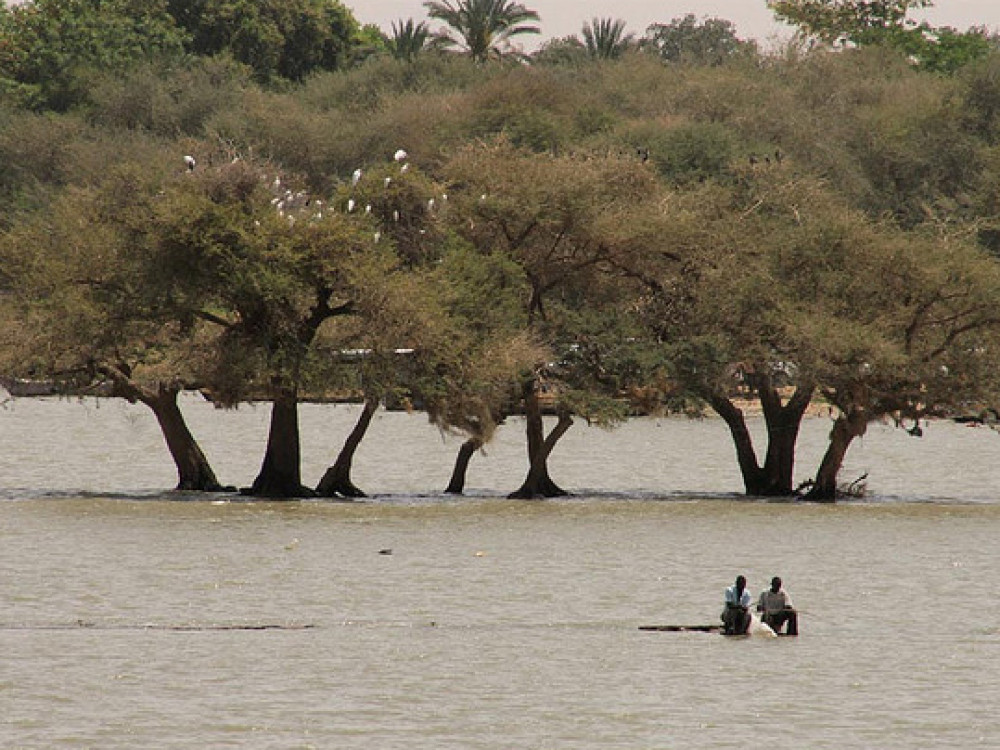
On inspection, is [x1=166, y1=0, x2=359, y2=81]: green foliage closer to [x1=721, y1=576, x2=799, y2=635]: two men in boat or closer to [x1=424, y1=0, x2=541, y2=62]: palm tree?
[x1=424, y1=0, x2=541, y2=62]: palm tree

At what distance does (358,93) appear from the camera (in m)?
120

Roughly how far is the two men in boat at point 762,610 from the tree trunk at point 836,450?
19427mm

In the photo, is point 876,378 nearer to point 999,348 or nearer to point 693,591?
point 999,348

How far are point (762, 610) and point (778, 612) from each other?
0.98 ft

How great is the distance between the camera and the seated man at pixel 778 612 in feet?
99.6

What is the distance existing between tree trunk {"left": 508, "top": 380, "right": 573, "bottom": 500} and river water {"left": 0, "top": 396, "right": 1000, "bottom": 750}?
3.00ft

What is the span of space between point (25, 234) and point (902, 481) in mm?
27664

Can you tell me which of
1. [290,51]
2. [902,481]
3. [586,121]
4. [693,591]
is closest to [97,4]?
[290,51]

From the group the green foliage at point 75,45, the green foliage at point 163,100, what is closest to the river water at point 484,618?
the green foliage at point 163,100

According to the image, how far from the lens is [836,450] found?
50.3 m

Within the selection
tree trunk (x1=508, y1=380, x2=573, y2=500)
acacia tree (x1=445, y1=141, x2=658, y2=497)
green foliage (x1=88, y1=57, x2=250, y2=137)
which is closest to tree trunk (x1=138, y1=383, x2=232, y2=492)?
tree trunk (x1=508, y1=380, x2=573, y2=500)

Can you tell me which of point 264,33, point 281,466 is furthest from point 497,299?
point 264,33

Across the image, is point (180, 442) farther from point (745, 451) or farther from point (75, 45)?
point (75, 45)

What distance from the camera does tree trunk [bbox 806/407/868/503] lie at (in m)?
49.7
